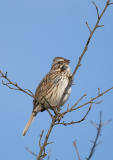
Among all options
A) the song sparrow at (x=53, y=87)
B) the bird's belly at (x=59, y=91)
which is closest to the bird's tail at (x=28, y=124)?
the song sparrow at (x=53, y=87)

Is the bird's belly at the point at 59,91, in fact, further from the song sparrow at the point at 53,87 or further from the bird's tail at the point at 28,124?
the bird's tail at the point at 28,124

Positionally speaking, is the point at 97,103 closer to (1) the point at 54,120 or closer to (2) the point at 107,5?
(1) the point at 54,120

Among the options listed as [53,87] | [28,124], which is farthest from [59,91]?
[28,124]

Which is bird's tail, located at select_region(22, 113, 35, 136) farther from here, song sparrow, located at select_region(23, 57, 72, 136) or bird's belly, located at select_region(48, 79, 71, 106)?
bird's belly, located at select_region(48, 79, 71, 106)

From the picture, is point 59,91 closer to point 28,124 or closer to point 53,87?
point 53,87

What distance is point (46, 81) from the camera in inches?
301

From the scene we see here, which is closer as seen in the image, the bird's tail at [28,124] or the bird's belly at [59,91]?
the bird's tail at [28,124]

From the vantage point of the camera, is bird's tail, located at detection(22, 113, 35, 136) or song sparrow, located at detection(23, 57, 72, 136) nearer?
bird's tail, located at detection(22, 113, 35, 136)

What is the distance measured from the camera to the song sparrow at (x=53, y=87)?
728cm

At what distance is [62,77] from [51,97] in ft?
1.66

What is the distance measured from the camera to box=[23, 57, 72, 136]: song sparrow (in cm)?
728

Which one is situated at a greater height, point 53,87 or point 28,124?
point 53,87

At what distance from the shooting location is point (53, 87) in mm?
7422

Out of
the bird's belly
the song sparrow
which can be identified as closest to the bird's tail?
the song sparrow
